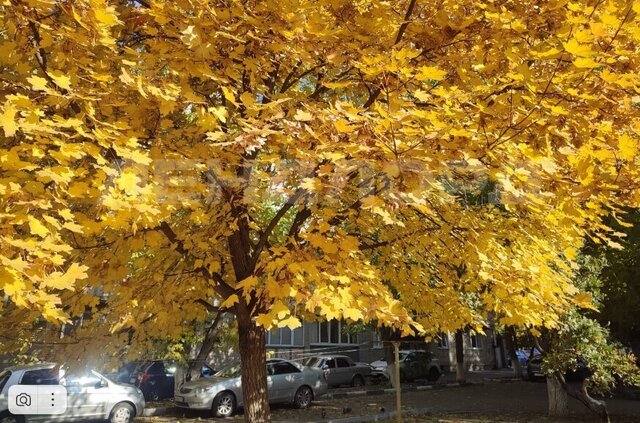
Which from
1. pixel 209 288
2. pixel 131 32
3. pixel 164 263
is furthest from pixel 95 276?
pixel 131 32

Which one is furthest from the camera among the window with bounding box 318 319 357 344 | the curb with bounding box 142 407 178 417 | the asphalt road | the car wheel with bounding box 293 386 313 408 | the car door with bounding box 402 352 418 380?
the window with bounding box 318 319 357 344

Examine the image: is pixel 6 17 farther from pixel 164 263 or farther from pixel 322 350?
pixel 322 350

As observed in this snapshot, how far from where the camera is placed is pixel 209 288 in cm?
624

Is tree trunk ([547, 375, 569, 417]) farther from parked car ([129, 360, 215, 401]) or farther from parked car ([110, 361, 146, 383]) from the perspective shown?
parked car ([110, 361, 146, 383])

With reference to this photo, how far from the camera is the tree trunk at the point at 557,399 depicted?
1214 centimetres

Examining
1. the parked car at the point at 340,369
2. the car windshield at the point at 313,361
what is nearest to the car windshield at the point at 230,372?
the parked car at the point at 340,369

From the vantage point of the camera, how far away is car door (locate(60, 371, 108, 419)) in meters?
11.6

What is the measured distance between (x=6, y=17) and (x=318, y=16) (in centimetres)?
222

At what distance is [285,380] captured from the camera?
47.2 ft

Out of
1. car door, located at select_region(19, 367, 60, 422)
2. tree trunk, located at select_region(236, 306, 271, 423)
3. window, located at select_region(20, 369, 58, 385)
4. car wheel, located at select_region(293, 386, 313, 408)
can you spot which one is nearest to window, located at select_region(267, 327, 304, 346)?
car wheel, located at select_region(293, 386, 313, 408)

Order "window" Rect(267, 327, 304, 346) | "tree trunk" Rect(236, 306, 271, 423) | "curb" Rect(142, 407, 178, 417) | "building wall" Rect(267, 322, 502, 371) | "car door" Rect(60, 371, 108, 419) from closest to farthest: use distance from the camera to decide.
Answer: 1. "tree trunk" Rect(236, 306, 271, 423)
2. "car door" Rect(60, 371, 108, 419)
3. "curb" Rect(142, 407, 178, 417)
4. "building wall" Rect(267, 322, 502, 371)
5. "window" Rect(267, 327, 304, 346)

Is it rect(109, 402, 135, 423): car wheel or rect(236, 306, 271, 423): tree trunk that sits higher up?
rect(236, 306, 271, 423): tree trunk

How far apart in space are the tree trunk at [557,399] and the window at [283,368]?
6.94 m

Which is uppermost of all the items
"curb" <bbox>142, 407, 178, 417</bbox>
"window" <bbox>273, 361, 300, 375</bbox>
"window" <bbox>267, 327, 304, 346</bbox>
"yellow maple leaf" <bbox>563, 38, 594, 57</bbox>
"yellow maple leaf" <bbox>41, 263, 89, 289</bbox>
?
"yellow maple leaf" <bbox>563, 38, 594, 57</bbox>
